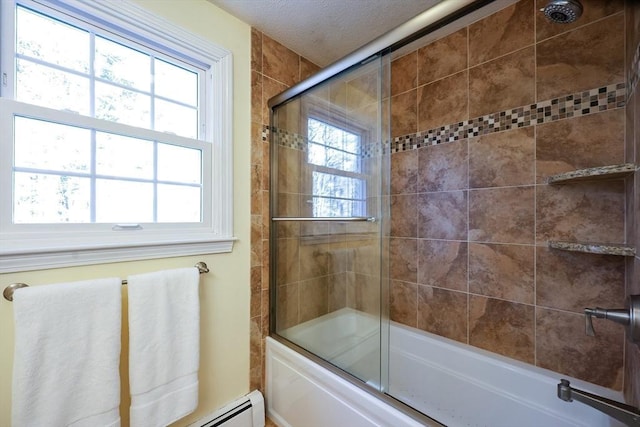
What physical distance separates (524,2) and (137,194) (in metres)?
2.06

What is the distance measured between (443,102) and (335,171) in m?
0.83

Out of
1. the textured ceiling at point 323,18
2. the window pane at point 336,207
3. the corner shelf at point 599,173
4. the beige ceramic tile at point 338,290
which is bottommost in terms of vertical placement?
the beige ceramic tile at point 338,290

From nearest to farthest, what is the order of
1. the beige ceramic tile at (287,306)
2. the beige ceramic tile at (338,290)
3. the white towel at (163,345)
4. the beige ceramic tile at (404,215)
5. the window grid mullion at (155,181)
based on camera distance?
the white towel at (163,345), the window grid mullion at (155,181), the beige ceramic tile at (338,290), the beige ceramic tile at (287,306), the beige ceramic tile at (404,215)

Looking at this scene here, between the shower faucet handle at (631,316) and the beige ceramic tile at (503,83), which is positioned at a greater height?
the beige ceramic tile at (503,83)

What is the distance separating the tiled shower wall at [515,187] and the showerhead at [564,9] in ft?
1.14

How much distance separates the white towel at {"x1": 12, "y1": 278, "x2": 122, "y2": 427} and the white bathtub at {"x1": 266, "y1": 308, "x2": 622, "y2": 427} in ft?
2.60

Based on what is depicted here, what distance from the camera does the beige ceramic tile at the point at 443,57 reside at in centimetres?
152

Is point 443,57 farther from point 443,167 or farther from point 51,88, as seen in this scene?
point 51,88

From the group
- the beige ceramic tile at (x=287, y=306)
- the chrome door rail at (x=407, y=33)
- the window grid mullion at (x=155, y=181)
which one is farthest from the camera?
the beige ceramic tile at (x=287, y=306)

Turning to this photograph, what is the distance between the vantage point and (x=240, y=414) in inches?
54.8

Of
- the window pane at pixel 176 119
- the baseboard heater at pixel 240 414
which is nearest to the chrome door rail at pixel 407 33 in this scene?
the window pane at pixel 176 119

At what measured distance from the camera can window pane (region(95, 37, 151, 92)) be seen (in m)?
1.10

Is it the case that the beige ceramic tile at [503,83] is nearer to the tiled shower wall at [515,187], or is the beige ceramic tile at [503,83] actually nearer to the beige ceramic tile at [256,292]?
the tiled shower wall at [515,187]

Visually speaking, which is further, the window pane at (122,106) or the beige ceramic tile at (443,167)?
the beige ceramic tile at (443,167)
